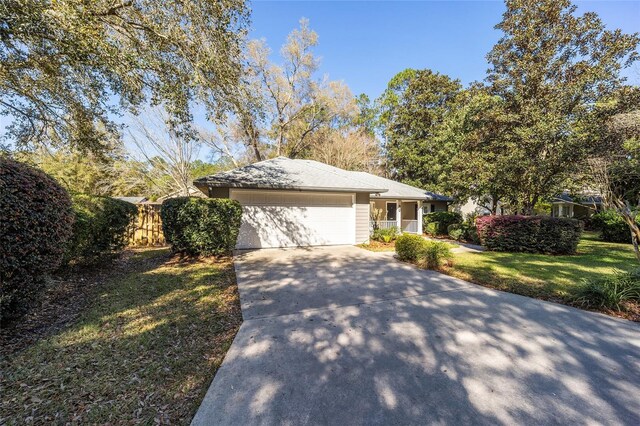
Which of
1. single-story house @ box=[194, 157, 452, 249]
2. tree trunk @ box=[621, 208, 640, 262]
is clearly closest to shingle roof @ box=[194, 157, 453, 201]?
single-story house @ box=[194, 157, 452, 249]

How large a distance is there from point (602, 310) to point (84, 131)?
1229cm

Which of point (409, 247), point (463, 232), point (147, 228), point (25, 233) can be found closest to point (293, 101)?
point (147, 228)

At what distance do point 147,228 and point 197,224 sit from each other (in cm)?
512

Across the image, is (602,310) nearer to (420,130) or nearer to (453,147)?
(453,147)

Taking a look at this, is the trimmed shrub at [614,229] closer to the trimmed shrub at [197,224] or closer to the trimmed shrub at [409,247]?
the trimmed shrub at [409,247]

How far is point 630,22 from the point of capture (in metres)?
9.32

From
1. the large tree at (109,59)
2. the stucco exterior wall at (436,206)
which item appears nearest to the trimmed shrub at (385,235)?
the stucco exterior wall at (436,206)

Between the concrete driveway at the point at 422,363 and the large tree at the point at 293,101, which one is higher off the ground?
the large tree at the point at 293,101

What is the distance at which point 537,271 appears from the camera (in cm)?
693

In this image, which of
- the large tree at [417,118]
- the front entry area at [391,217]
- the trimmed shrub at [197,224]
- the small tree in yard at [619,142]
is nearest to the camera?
the trimmed shrub at [197,224]

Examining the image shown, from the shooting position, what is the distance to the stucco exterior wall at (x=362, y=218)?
1179 centimetres

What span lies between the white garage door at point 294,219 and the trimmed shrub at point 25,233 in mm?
6841

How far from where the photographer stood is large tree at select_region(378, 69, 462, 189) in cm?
2398

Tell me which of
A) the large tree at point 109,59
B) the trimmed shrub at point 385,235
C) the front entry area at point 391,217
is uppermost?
the large tree at point 109,59
